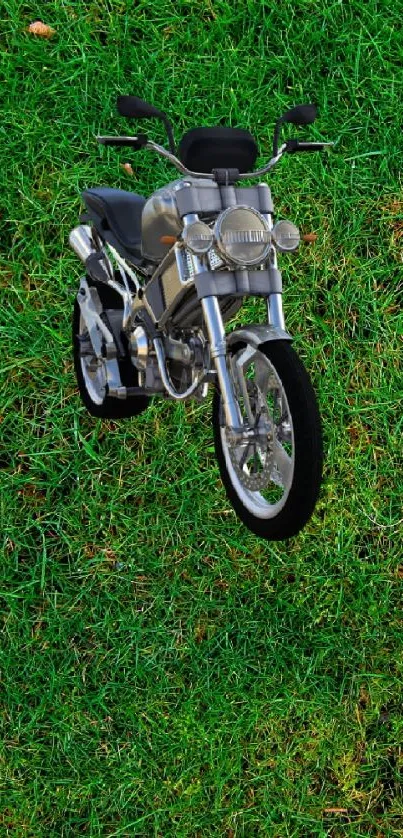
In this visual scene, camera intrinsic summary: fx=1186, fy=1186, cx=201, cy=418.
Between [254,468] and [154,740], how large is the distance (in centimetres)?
174

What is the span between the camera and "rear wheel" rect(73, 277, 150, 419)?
4.08 metres

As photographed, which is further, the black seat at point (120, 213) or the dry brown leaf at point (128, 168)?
the dry brown leaf at point (128, 168)

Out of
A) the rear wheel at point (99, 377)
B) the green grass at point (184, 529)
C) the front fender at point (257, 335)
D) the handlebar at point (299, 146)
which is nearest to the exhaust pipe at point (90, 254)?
the rear wheel at point (99, 377)

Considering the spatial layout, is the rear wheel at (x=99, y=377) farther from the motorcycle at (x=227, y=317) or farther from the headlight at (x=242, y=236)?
the headlight at (x=242, y=236)

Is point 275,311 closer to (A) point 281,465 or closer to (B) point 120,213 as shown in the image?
(A) point 281,465

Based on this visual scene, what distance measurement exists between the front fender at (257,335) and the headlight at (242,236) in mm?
175

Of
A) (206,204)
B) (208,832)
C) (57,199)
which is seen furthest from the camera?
(57,199)

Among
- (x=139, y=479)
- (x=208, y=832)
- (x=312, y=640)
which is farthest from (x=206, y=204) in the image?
(x=208, y=832)

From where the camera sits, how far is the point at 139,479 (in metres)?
4.79

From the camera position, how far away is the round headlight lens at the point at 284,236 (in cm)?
318

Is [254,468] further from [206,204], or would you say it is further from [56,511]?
[56,511]

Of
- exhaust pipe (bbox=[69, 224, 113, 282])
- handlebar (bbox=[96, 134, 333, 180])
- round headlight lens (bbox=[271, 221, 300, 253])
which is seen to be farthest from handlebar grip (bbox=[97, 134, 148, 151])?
exhaust pipe (bbox=[69, 224, 113, 282])

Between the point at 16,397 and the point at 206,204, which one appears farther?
the point at 16,397

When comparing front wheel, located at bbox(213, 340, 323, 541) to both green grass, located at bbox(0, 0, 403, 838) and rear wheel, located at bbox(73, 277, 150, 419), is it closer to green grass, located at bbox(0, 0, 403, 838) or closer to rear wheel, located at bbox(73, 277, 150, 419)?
rear wheel, located at bbox(73, 277, 150, 419)
